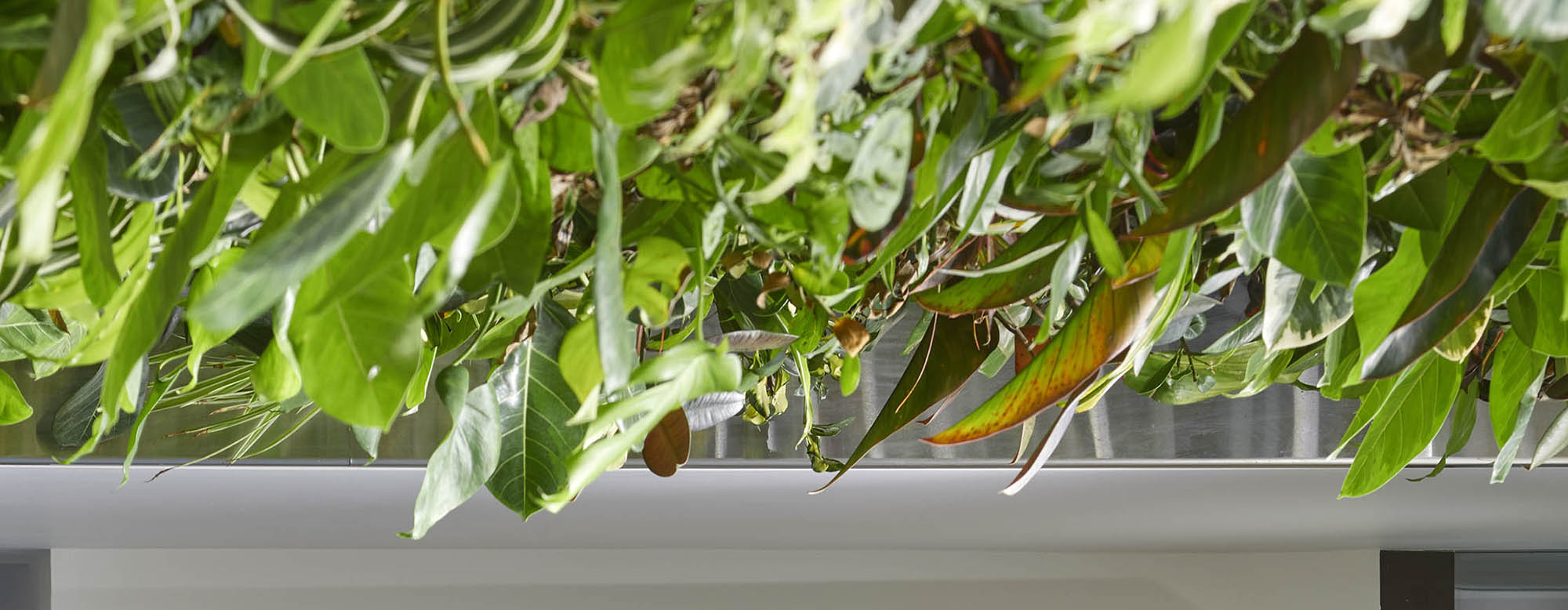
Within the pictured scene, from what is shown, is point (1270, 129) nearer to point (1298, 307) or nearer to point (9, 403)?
point (1298, 307)

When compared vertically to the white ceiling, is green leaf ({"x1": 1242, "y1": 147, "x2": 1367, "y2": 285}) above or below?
above

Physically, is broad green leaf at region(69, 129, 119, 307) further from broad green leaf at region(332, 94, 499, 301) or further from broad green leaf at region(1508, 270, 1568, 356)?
broad green leaf at region(1508, 270, 1568, 356)

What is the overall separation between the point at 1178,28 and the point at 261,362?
0.41 feet

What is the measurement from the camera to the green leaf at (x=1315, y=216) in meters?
0.12

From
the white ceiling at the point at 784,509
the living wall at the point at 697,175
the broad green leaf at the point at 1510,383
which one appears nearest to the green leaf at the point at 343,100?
the living wall at the point at 697,175

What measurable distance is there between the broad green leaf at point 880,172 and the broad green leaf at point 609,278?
23 millimetres

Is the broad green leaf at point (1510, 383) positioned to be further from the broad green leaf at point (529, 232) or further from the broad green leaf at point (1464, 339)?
the broad green leaf at point (529, 232)

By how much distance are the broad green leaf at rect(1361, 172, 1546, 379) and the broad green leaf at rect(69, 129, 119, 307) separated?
15cm

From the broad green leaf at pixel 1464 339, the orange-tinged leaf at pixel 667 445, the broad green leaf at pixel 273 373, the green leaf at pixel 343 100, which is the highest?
the green leaf at pixel 343 100

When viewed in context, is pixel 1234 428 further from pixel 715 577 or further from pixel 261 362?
pixel 715 577

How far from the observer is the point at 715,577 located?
1.66 m

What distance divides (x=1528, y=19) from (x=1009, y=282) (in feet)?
0.27

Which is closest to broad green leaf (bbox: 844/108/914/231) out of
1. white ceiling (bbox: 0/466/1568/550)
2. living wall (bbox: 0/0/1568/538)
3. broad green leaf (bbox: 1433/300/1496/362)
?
living wall (bbox: 0/0/1568/538)

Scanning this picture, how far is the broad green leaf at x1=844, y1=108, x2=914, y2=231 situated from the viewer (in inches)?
3.6
